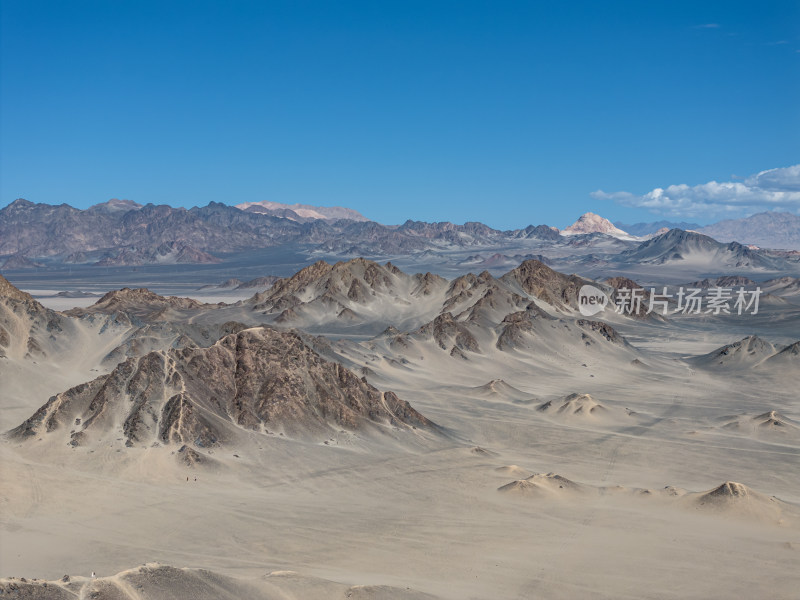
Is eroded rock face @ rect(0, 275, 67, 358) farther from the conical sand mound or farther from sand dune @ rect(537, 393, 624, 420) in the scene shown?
the conical sand mound

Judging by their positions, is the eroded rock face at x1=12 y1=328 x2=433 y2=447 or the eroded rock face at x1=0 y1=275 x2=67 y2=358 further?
the eroded rock face at x1=0 y1=275 x2=67 y2=358

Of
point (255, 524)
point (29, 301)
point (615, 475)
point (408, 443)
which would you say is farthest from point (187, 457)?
point (29, 301)

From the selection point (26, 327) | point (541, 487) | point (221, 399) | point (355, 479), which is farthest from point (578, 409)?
point (26, 327)

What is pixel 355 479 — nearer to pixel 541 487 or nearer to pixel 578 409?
pixel 541 487

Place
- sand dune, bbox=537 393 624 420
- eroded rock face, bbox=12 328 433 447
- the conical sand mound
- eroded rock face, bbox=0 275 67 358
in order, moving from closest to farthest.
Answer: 1. the conical sand mound
2. eroded rock face, bbox=12 328 433 447
3. sand dune, bbox=537 393 624 420
4. eroded rock face, bbox=0 275 67 358

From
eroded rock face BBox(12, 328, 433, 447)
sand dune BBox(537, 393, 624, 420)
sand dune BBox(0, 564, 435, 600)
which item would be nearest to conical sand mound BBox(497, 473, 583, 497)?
eroded rock face BBox(12, 328, 433, 447)
